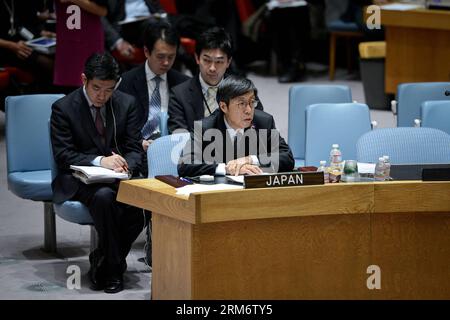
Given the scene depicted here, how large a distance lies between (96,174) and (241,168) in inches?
32.5

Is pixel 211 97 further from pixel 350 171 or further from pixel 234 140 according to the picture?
pixel 350 171

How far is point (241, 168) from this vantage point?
5.03 m

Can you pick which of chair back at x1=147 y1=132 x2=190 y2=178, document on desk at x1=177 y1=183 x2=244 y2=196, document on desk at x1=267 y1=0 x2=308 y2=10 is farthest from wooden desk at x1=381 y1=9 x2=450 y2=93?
document on desk at x1=177 y1=183 x2=244 y2=196

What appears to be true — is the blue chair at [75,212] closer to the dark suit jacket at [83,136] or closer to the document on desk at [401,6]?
the dark suit jacket at [83,136]

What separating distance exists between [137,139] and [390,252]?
1.70m

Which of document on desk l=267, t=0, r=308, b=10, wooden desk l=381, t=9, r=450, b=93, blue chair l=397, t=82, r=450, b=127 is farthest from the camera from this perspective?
document on desk l=267, t=0, r=308, b=10

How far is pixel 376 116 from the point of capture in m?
9.52

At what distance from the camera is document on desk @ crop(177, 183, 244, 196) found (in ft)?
15.1

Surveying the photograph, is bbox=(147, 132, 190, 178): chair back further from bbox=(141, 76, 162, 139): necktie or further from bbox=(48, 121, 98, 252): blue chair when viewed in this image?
bbox=(141, 76, 162, 139): necktie

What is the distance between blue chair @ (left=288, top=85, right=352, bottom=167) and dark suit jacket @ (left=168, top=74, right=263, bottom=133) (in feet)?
2.33

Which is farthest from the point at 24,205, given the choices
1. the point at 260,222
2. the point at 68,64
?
the point at 260,222

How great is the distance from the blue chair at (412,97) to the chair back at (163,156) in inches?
75.8

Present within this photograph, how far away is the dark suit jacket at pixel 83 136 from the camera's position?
561 cm
